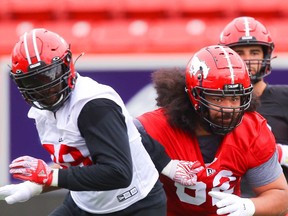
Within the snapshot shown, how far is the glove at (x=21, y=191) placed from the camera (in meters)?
3.08

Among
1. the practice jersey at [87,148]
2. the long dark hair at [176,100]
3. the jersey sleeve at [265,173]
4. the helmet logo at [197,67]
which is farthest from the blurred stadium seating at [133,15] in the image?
the practice jersey at [87,148]

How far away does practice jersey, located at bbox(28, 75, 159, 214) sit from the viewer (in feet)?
10.1

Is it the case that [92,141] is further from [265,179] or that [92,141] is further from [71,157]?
[265,179]

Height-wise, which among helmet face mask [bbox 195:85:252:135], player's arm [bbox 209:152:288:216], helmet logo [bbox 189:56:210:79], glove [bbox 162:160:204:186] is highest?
helmet logo [bbox 189:56:210:79]

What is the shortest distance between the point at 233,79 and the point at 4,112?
299cm

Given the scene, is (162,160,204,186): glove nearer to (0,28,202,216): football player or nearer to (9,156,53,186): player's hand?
(0,28,202,216): football player

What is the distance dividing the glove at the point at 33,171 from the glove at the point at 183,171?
594mm

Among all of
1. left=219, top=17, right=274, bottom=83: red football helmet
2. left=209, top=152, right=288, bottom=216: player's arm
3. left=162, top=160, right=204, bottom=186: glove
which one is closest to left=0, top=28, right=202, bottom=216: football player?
left=162, top=160, right=204, bottom=186: glove

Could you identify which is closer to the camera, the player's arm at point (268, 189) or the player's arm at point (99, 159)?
the player's arm at point (99, 159)

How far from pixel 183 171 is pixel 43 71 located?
749mm

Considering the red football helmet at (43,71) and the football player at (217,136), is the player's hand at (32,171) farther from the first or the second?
the football player at (217,136)

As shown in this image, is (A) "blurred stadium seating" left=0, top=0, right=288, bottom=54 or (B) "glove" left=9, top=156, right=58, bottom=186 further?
(A) "blurred stadium seating" left=0, top=0, right=288, bottom=54

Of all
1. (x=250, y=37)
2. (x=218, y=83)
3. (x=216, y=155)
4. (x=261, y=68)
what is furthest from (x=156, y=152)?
(x=250, y=37)

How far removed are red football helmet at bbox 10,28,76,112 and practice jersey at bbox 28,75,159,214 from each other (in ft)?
0.18
